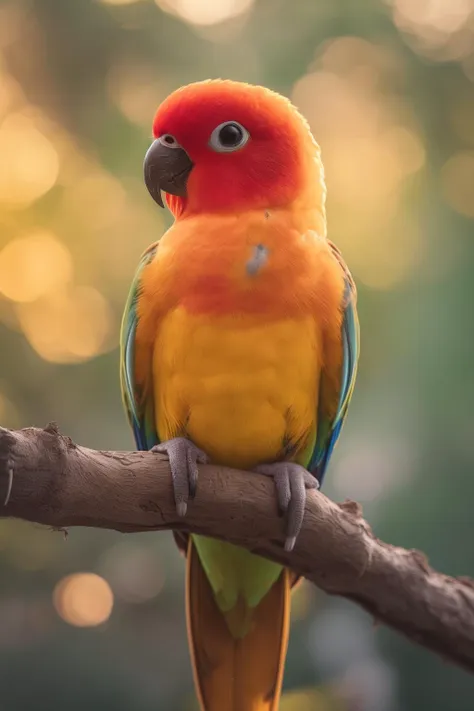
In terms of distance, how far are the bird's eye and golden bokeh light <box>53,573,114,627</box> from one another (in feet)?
3.01

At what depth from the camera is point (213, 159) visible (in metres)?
0.91

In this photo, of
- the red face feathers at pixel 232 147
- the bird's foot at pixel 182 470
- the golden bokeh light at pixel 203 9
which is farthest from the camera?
the golden bokeh light at pixel 203 9

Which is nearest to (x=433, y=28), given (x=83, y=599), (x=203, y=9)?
(x=203, y=9)

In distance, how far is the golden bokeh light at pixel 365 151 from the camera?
1.54 m

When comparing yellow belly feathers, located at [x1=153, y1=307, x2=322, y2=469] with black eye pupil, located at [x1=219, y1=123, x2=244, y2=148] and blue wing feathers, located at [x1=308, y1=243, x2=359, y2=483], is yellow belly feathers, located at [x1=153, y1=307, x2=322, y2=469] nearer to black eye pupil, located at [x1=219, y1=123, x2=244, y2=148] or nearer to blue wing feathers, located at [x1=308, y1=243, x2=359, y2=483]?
blue wing feathers, located at [x1=308, y1=243, x2=359, y2=483]

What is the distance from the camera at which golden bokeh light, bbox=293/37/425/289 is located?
1.54 m

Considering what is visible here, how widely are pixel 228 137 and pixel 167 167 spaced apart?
0.08 m

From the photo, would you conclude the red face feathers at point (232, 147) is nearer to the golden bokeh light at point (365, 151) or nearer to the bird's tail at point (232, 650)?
the bird's tail at point (232, 650)

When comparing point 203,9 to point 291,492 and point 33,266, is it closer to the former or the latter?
point 33,266

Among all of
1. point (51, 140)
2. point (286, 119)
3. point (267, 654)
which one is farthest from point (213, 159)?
point (51, 140)

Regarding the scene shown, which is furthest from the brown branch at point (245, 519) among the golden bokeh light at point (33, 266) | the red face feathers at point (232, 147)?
the golden bokeh light at point (33, 266)

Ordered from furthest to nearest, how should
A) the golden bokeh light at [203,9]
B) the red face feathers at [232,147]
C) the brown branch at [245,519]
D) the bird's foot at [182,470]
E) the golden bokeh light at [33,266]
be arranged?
the golden bokeh light at [203,9], the golden bokeh light at [33,266], the red face feathers at [232,147], the bird's foot at [182,470], the brown branch at [245,519]

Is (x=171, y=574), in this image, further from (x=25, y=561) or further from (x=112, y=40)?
(x=112, y=40)

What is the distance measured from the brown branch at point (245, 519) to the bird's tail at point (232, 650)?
3.9 inches
